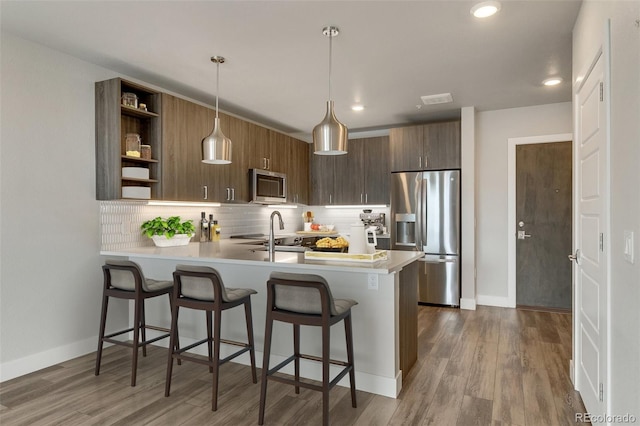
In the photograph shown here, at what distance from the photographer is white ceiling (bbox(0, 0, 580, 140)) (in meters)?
2.49

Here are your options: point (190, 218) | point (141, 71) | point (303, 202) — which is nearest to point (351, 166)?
point (303, 202)

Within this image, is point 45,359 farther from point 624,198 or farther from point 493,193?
point 493,193

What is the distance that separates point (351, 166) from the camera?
235 inches

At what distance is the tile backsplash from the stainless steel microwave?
1.52 feet

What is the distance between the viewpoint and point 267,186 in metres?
5.03

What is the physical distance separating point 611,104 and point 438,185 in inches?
129

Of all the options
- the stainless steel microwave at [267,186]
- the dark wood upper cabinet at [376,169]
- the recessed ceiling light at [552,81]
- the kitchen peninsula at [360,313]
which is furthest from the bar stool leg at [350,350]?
the dark wood upper cabinet at [376,169]

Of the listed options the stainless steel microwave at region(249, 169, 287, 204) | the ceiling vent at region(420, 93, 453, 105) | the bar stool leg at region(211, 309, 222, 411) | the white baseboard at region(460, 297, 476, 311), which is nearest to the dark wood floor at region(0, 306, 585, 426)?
the bar stool leg at region(211, 309, 222, 411)

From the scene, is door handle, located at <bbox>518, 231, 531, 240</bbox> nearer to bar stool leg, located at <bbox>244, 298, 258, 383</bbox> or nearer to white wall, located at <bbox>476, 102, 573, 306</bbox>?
white wall, located at <bbox>476, 102, 573, 306</bbox>

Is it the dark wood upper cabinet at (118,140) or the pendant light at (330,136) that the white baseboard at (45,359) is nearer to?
the dark wood upper cabinet at (118,140)

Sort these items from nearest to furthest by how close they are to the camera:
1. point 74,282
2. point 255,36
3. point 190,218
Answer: point 255,36 → point 74,282 → point 190,218

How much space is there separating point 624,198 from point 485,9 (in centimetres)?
152

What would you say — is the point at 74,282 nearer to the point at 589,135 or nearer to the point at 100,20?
the point at 100,20

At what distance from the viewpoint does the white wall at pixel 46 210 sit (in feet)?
9.31
